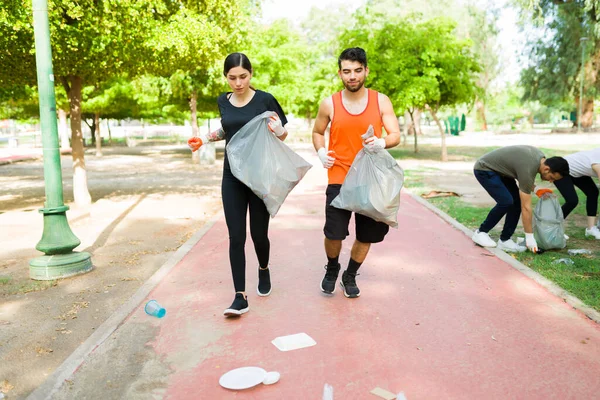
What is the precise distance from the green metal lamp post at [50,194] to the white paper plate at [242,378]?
10.5 feet

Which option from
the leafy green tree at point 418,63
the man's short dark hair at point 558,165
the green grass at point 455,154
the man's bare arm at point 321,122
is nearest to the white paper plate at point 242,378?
the man's bare arm at point 321,122

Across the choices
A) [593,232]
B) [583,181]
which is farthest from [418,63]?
[593,232]

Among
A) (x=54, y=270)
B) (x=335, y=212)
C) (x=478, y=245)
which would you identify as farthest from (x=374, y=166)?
(x=54, y=270)

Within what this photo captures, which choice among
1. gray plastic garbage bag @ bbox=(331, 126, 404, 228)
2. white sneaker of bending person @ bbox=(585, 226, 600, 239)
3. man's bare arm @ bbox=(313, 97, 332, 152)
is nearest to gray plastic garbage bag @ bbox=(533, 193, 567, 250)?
white sneaker of bending person @ bbox=(585, 226, 600, 239)

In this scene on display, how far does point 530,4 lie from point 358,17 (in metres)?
10.9

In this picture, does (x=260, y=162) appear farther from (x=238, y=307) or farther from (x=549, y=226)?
(x=549, y=226)

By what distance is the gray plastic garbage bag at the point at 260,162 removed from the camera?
414cm

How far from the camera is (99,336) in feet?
13.0

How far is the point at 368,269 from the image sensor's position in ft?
18.8

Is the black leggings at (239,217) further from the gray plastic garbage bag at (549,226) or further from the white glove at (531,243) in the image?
the gray plastic garbage bag at (549,226)

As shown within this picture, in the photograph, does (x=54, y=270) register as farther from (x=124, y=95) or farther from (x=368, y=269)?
(x=124, y=95)

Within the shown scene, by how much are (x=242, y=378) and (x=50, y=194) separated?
3849 millimetres

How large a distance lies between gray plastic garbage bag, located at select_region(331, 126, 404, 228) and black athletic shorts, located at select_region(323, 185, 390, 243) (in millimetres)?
135

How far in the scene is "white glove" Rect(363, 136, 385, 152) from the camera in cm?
403
